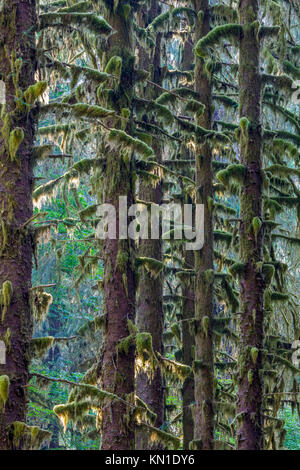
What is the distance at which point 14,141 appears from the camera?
737 centimetres

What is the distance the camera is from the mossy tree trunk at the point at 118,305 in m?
9.02

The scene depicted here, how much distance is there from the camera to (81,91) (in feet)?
31.4

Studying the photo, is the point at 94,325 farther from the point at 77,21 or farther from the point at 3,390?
the point at 77,21

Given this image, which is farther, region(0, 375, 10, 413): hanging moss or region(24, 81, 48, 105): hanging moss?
region(24, 81, 48, 105): hanging moss

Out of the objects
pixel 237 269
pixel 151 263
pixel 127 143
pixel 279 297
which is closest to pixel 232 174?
pixel 237 269

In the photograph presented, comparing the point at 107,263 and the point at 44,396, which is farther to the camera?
the point at 44,396

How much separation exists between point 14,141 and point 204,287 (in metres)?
5.89

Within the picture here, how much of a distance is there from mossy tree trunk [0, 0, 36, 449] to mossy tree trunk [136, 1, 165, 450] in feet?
15.3

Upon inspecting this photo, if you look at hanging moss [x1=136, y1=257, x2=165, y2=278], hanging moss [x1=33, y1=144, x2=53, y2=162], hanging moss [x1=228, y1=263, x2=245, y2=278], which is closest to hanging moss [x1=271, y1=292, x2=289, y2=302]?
hanging moss [x1=228, y1=263, x2=245, y2=278]

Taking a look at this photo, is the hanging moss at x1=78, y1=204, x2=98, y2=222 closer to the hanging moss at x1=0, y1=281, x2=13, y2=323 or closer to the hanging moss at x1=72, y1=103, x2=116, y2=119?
the hanging moss at x1=72, y1=103, x2=116, y2=119

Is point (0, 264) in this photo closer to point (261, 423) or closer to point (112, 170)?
point (112, 170)

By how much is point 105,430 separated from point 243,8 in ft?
22.5

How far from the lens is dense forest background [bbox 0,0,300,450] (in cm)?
745
